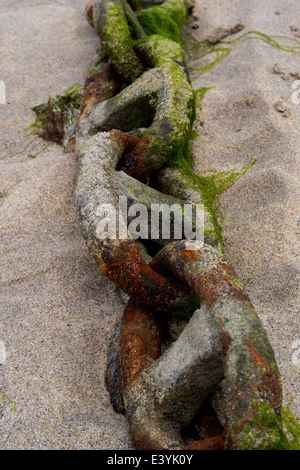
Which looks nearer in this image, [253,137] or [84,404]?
[84,404]

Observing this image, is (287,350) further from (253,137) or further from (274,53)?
(274,53)

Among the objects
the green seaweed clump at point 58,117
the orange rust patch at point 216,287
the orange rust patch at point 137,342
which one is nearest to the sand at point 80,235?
the green seaweed clump at point 58,117

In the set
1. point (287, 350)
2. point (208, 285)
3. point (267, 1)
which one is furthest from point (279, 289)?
point (267, 1)

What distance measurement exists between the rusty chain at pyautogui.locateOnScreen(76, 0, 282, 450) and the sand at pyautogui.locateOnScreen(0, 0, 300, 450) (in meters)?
0.22

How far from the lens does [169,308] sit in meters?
2.10

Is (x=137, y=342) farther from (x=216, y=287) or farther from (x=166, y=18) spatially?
(x=166, y=18)

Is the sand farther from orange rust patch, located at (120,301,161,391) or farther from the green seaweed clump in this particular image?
orange rust patch, located at (120,301,161,391)

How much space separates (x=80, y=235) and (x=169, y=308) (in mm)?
968

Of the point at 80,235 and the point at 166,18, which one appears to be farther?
the point at 166,18

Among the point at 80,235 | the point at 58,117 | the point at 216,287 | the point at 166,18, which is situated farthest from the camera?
the point at 166,18

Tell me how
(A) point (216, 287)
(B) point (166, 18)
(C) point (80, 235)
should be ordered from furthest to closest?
(B) point (166, 18) < (C) point (80, 235) < (A) point (216, 287)

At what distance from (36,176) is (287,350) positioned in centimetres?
212

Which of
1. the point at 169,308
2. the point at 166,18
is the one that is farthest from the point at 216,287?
the point at 166,18

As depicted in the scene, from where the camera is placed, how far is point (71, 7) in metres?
5.11
